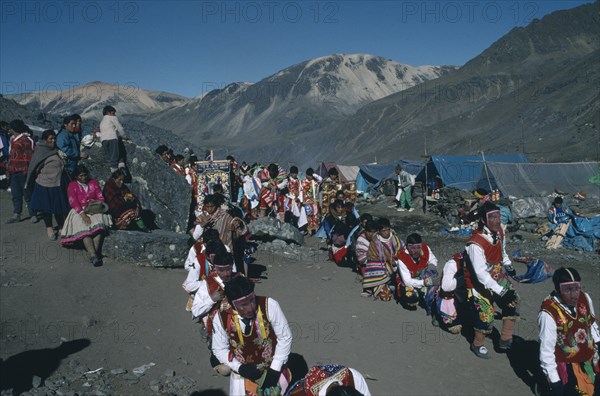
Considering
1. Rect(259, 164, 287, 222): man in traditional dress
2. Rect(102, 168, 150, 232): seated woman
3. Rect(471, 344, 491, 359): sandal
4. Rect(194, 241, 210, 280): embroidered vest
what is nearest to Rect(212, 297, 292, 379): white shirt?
Rect(194, 241, 210, 280): embroidered vest

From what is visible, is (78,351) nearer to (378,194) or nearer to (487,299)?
(487,299)

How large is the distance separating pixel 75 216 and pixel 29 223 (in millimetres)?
1927

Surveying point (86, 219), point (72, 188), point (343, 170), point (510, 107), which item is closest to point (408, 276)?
point (86, 219)

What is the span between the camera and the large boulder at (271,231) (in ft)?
33.0

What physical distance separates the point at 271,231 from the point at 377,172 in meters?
15.7

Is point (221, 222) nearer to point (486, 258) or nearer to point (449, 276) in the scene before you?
point (449, 276)

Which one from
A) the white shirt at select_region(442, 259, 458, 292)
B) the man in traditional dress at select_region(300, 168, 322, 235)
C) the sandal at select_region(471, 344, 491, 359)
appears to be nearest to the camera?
the sandal at select_region(471, 344, 491, 359)

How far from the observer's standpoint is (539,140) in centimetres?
3700

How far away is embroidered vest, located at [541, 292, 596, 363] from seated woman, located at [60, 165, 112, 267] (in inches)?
231

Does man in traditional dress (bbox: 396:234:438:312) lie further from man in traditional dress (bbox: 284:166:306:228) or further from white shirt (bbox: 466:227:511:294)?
man in traditional dress (bbox: 284:166:306:228)

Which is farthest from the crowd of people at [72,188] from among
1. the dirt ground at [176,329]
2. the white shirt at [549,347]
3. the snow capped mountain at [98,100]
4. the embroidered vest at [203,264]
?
the snow capped mountain at [98,100]

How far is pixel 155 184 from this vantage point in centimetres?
903

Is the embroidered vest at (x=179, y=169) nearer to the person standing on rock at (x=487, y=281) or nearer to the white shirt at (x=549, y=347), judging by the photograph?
the person standing on rock at (x=487, y=281)

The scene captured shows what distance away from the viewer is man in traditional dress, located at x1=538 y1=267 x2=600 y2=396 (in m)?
3.67
